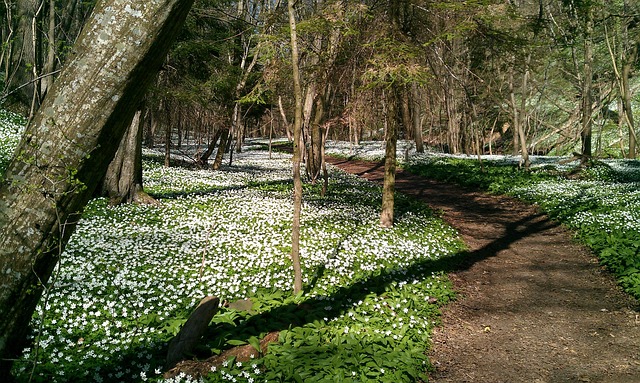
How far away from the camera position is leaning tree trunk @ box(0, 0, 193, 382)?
7.54 ft

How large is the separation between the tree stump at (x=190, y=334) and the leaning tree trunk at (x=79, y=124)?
265 cm

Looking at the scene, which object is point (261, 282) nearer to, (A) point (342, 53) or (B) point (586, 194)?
(A) point (342, 53)

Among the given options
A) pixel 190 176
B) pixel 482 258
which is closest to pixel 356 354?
pixel 482 258

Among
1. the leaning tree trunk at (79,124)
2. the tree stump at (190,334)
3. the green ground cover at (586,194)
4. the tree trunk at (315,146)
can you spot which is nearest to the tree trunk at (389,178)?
the green ground cover at (586,194)

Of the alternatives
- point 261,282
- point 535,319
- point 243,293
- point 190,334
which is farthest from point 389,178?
point 190,334

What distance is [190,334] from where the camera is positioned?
16.2 feet

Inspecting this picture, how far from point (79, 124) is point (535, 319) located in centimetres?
789

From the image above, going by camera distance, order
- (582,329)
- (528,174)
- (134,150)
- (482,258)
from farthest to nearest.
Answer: (528,174)
(134,150)
(482,258)
(582,329)

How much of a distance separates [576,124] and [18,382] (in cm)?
4350

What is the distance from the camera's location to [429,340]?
6363 mm

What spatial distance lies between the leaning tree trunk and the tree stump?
2648 mm

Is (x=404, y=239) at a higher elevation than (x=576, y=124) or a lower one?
lower

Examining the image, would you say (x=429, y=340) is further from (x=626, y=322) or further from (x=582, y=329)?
(x=626, y=322)

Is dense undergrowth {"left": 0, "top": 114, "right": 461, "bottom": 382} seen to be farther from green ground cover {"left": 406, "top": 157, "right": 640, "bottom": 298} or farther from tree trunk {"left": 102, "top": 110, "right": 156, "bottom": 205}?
green ground cover {"left": 406, "top": 157, "right": 640, "bottom": 298}
